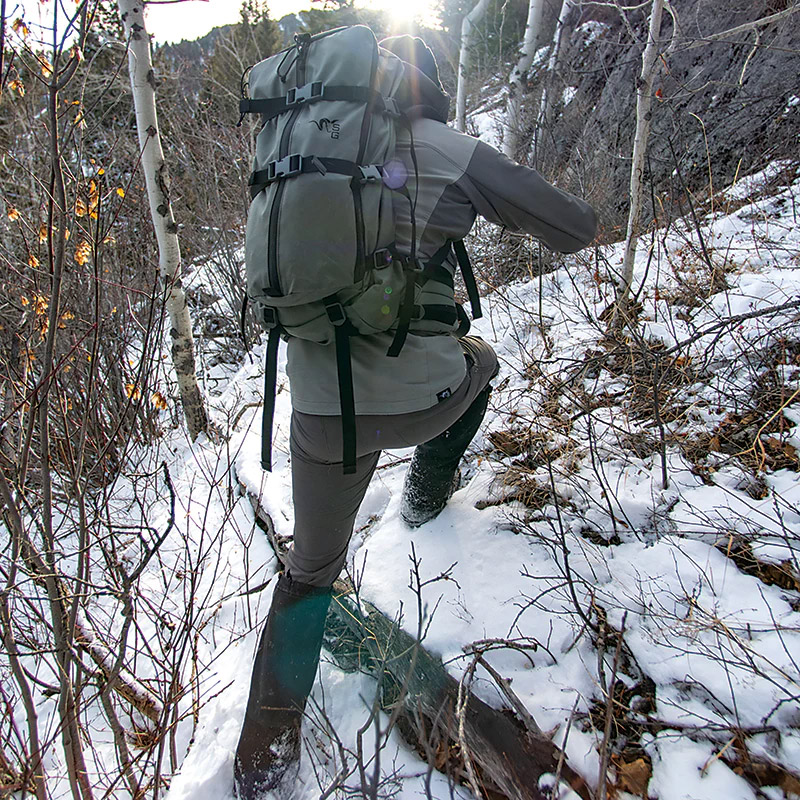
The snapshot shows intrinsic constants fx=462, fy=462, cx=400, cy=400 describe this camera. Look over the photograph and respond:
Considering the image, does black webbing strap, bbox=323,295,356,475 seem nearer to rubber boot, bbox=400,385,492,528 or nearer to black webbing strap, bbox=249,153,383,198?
black webbing strap, bbox=249,153,383,198

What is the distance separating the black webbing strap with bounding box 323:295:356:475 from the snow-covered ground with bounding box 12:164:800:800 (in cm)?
66

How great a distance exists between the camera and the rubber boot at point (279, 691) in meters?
1.45

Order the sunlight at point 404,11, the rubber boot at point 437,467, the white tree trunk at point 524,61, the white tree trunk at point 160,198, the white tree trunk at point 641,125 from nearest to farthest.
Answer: the rubber boot at point 437,467 < the white tree trunk at point 641,125 < the white tree trunk at point 160,198 < the white tree trunk at point 524,61 < the sunlight at point 404,11

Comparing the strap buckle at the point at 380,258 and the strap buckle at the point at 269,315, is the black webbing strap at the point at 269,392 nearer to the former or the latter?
the strap buckle at the point at 269,315

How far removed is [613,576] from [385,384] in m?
1.10

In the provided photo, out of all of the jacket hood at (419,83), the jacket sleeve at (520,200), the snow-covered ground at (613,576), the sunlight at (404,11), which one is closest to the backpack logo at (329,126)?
the jacket hood at (419,83)

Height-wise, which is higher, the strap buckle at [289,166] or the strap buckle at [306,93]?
the strap buckle at [306,93]

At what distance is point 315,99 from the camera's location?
128 centimetres

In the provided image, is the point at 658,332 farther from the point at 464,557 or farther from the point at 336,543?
the point at 336,543

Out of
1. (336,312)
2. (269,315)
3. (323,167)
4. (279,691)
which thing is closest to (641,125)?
(323,167)

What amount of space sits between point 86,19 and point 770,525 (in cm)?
257

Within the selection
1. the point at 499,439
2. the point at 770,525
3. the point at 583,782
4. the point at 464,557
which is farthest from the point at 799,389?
the point at 583,782

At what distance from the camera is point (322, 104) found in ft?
4.18

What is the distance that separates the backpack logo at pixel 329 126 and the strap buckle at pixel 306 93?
0.30 ft
